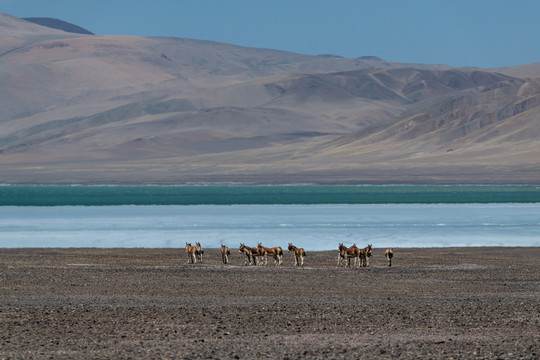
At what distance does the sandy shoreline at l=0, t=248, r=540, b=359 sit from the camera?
12227 mm

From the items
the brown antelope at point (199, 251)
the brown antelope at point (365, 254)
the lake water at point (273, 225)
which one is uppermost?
the lake water at point (273, 225)

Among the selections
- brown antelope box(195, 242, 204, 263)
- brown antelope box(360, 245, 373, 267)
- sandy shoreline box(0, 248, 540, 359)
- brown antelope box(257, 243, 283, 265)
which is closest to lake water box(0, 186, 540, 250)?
brown antelope box(195, 242, 204, 263)

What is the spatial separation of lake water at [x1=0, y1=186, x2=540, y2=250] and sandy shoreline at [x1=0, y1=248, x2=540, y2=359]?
10651 mm

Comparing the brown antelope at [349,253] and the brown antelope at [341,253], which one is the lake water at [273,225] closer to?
the brown antelope at [341,253]

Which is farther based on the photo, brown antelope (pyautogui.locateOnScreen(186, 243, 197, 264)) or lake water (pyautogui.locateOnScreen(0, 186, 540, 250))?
lake water (pyautogui.locateOnScreen(0, 186, 540, 250))

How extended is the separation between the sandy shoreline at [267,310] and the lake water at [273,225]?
10.7 m

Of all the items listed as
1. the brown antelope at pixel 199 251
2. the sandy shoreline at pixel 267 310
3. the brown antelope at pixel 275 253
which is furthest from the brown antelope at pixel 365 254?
the brown antelope at pixel 199 251

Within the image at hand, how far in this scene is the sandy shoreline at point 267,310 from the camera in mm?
12227

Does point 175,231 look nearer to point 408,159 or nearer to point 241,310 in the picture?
point 241,310

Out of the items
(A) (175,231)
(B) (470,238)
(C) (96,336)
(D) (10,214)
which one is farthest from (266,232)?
(C) (96,336)

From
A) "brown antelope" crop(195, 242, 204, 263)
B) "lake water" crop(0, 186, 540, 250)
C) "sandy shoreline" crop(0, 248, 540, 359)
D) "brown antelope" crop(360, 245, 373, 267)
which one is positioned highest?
"lake water" crop(0, 186, 540, 250)

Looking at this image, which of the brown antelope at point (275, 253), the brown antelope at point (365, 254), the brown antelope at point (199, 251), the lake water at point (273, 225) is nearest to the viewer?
the brown antelope at point (365, 254)

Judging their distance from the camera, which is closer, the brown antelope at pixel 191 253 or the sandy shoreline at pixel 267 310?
the sandy shoreline at pixel 267 310

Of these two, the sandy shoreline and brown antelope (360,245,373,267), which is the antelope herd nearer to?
brown antelope (360,245,373,267)
